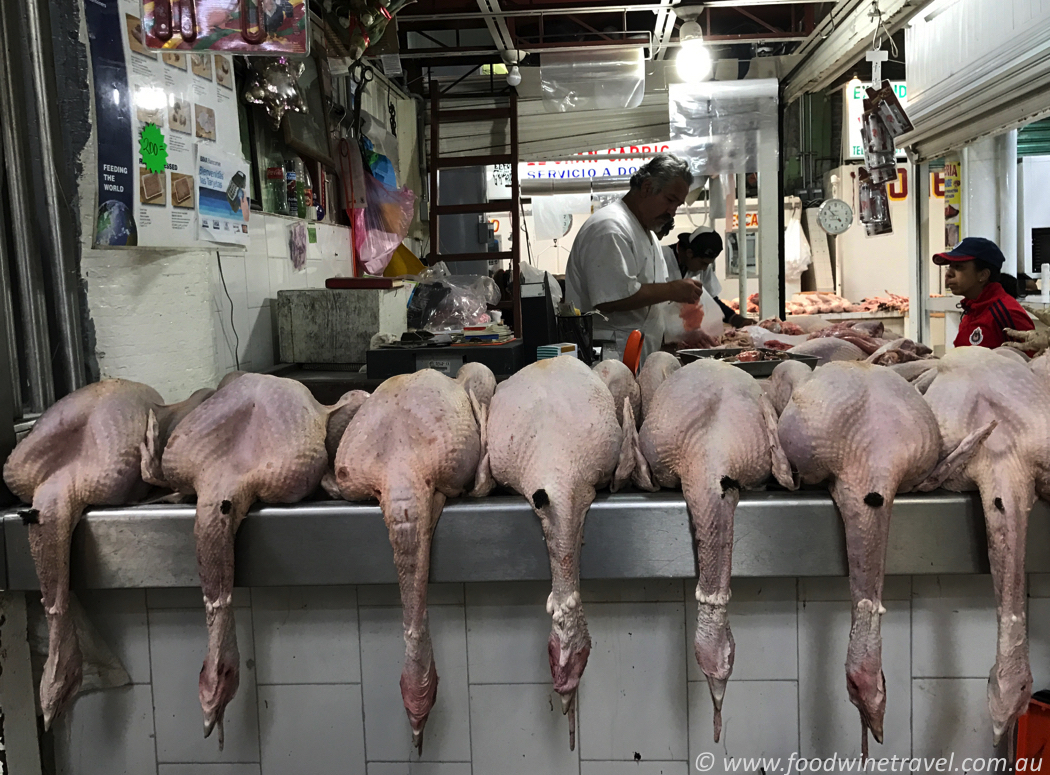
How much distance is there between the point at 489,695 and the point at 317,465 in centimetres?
64

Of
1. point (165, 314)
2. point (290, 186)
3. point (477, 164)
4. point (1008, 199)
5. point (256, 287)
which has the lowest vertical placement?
point (165, 314)

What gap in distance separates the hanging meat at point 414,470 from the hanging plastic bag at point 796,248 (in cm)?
926

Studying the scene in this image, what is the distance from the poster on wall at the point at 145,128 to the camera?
7.45ft

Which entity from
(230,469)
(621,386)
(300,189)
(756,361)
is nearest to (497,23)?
(300,189)

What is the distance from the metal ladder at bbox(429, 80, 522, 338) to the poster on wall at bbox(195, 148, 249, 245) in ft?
10.4

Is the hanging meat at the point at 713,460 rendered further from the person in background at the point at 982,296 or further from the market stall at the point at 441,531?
the person in background at the point at 982,296

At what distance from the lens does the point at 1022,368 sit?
4.93ft

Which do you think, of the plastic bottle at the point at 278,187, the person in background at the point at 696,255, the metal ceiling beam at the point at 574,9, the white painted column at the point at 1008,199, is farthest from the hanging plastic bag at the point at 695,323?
the white painted column at the point at 1008,199

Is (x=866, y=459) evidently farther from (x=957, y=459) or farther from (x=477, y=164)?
(x=477, y=164)

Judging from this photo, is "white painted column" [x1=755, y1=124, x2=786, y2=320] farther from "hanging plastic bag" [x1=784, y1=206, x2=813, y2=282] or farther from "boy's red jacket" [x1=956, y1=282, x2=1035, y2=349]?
"hanging plastic bag" [x1=784, y1=206, x2=813, y2=282]

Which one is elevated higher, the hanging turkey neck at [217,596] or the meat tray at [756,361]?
the meat tray at [756,361]

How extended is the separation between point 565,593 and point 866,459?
1.84 ft

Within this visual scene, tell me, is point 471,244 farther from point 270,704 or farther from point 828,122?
point 270,704

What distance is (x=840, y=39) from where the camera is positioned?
5.73 meters
